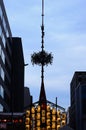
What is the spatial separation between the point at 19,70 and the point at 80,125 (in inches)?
999

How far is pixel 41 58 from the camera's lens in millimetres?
29922

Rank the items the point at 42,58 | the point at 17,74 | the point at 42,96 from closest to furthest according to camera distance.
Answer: the point at 42,96
the point at 42,58
the point at 17,74

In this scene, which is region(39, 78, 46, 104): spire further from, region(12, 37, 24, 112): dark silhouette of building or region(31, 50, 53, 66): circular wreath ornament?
region(12, 37, 24, 112): dark silhouette of building

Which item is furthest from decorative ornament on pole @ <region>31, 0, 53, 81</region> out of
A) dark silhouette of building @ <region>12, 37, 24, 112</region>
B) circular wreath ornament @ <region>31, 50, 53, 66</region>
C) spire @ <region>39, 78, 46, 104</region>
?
dark silhouette of building @ <region>12, 37, 24, 112</region>

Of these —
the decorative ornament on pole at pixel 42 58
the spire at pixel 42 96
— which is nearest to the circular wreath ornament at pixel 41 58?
the decorative ornament on pole at pixel 42 58

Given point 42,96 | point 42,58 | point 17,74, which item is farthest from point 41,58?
point 17,74

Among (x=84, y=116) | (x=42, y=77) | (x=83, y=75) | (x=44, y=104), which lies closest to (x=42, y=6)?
(x=42, y=77)

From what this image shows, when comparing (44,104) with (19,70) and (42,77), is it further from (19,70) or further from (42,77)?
(19,70)

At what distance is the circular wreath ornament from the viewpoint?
29.7 meters

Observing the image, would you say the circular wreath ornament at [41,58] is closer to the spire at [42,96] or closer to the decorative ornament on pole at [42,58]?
the decorative ornament on pole at [42,58]

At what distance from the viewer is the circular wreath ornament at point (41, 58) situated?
2965 centimetres

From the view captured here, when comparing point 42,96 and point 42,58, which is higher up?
point 42,58

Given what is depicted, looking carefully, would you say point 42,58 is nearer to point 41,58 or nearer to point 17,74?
point 41,58

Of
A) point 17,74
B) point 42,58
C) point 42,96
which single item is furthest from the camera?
point 17,74
